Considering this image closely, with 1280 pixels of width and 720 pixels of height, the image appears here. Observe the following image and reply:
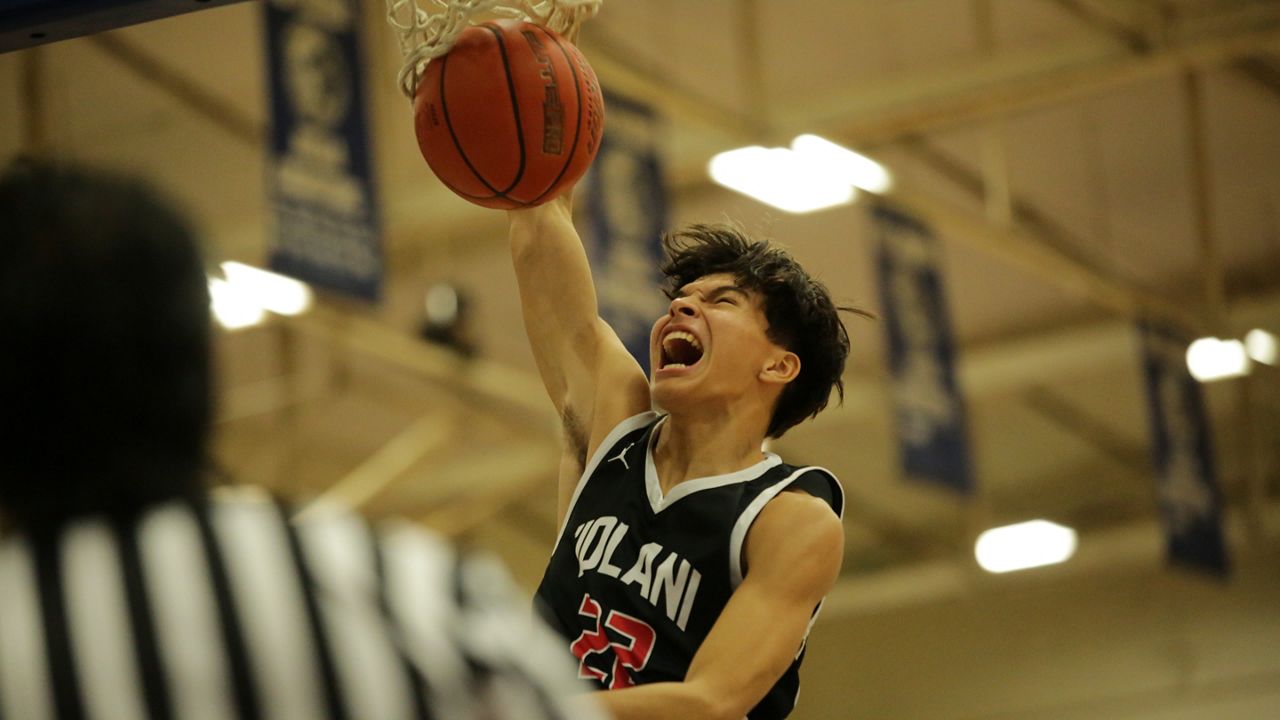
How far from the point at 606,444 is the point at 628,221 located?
5.17 metres

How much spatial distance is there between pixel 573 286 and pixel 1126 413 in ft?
42.1

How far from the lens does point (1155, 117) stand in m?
12.4

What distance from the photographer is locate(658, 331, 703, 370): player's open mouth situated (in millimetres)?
4098

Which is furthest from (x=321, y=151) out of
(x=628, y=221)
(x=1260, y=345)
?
(x=1260, y=345)

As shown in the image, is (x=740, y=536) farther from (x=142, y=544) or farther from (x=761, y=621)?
(x=142, y=544)

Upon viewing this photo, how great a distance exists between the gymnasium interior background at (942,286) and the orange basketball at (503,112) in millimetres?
3976

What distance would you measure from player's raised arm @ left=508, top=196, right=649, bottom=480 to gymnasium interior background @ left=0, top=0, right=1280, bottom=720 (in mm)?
3804

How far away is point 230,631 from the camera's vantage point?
2.06 m

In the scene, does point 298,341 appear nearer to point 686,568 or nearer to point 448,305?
point 448,305

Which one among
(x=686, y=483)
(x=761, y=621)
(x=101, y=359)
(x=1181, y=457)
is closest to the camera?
(x=101, y=359)

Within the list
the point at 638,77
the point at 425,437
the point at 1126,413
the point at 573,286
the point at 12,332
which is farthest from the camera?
the point at 1126,413

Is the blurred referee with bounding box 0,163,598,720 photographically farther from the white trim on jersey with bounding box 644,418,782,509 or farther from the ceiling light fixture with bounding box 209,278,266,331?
the ceiling light fixture with bounding box 209,278,266,331

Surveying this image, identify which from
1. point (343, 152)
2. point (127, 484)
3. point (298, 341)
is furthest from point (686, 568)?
point (298, 341)

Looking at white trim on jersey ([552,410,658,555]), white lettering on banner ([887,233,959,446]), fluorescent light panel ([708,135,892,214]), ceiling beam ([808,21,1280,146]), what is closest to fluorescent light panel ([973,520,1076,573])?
white lettering on banner ([887,233,959,446])
